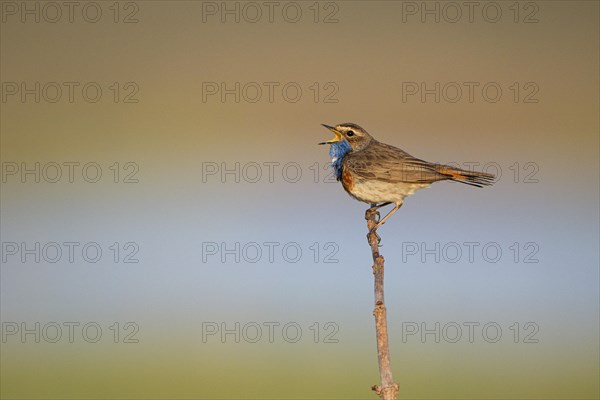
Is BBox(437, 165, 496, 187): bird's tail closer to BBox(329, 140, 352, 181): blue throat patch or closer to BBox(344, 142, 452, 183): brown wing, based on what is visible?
BBox(344, 142, 452, 183): brown wing

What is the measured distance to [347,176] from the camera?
3717 millimetres

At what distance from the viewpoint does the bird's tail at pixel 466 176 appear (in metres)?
3.18

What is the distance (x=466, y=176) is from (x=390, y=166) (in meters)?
0.51

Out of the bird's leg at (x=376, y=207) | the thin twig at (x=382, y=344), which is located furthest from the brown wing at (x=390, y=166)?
the thin twig at (x=382, y=344)

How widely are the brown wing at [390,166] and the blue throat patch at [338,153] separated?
5cm

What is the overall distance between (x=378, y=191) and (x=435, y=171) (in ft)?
1.17

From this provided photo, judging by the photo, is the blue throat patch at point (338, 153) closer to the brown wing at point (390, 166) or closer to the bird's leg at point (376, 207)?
the brown wing at point (390, 166)

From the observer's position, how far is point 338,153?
153 inches

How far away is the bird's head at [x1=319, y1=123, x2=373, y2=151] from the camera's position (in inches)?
151

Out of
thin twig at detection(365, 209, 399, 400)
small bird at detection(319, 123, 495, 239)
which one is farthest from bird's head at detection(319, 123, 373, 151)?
thin twig at detection(365, 209, 399, 400)

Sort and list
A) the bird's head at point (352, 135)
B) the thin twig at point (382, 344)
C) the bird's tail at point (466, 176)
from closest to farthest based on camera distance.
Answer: the thin twig at point (382, 344)
the bird's tail at point (466, 176)
the bird's head at point (352, 135)

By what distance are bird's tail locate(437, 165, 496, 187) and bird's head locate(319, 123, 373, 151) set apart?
0.65m

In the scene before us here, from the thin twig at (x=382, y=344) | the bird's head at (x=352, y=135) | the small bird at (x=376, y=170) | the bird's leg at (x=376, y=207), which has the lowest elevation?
the thin twig at (x=382, y=344)

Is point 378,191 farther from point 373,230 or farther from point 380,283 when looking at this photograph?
point 380,283
